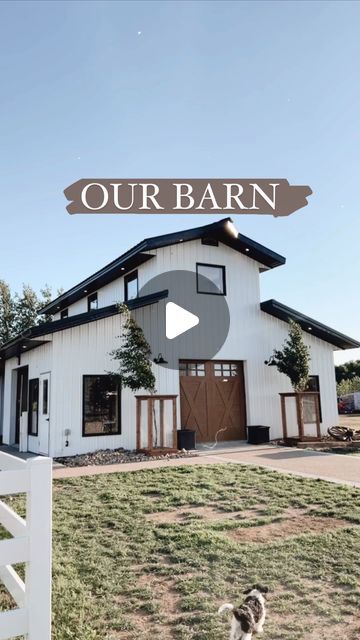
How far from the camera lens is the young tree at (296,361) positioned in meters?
14.2

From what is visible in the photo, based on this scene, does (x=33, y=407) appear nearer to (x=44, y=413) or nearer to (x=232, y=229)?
(x=44, y=413)

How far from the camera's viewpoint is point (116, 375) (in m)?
12.2

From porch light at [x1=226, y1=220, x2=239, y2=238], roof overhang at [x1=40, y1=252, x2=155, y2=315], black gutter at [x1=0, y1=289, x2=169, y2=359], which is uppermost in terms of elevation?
porch light at [x1=226, y1=220, x2=239, y2=238]

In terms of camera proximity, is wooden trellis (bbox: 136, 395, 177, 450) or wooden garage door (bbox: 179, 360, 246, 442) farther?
wooden garage door (bbox: 179, 360, 246, 442)

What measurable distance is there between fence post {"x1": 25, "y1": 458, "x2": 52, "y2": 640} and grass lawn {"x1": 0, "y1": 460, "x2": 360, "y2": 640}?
0.87 meters

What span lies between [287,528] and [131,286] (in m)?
10.8

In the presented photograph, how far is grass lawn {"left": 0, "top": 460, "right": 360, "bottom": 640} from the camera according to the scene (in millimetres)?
3166

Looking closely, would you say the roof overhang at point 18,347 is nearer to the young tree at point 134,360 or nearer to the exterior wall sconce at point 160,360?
the young tree at point 134,360

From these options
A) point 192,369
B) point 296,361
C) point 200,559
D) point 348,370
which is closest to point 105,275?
point 192,369

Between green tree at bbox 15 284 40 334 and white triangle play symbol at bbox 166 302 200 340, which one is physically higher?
green tree at bbox 15 284 40 334

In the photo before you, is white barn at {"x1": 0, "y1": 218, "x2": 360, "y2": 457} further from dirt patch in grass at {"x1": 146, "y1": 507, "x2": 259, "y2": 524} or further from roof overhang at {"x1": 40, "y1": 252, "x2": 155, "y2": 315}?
dirt patch in grass at {"x1": 146, "y1": 507, "x2": 259, "y2": 524}

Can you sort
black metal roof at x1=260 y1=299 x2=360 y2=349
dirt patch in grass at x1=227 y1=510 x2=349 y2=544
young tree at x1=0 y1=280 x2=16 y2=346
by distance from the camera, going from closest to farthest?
dirt patch in grass at x1=227 y1=510 x2=349 y2=544 → black metal roof at x1=260 y1=299 x2=360 y2=349 → young tree at x1=0 y1=280 x2=16 y2=346

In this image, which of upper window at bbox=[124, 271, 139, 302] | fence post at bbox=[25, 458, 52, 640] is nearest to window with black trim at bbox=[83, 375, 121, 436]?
upper window at bbox=[124, 271, 139, 302]

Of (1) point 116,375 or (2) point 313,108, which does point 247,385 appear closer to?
(1) point 116,375
